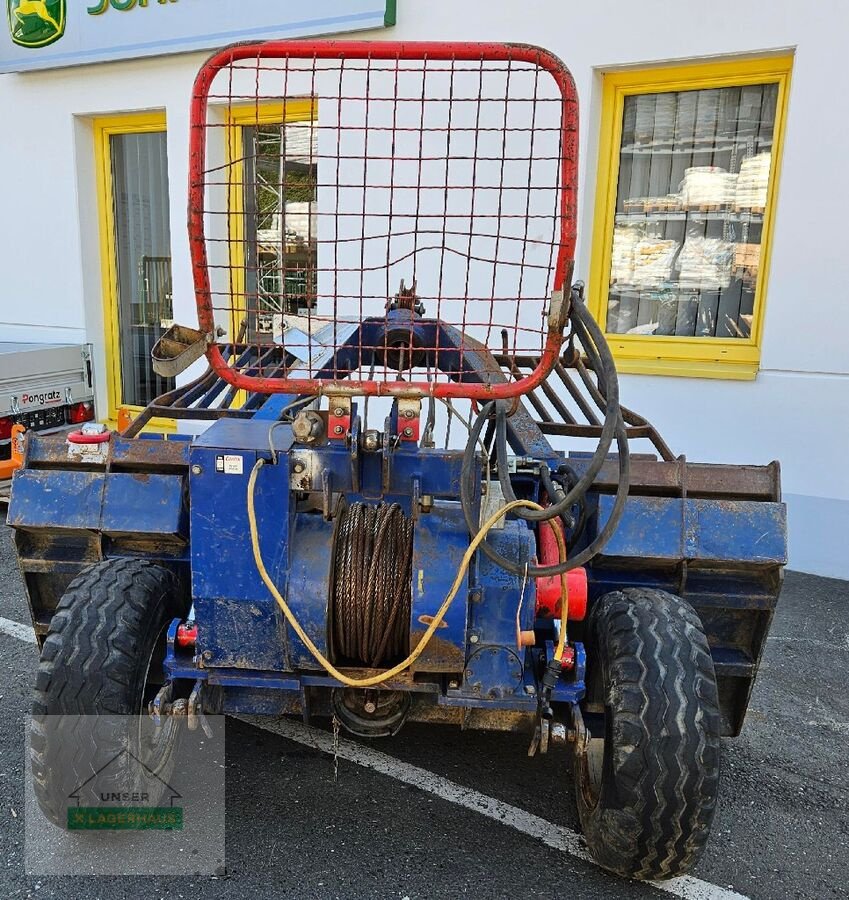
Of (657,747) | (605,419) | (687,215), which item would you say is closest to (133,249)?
(687,215)

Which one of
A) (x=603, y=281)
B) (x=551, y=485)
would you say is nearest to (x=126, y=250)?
(x=603, y=281)

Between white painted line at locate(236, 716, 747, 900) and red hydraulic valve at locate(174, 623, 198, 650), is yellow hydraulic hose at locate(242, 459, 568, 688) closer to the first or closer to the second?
red hydraulic valve at locate(174, 623, 198, 650)

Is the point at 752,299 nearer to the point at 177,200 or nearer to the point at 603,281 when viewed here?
the point at 603,281

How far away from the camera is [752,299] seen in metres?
5.77

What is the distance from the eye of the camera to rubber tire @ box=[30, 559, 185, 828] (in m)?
2.42

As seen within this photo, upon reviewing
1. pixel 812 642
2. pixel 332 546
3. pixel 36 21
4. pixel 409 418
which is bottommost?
pixel 812 642

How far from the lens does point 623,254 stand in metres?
6.19

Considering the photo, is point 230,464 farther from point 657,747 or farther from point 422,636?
point 657,747

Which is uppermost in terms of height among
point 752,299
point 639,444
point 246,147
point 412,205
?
point 246,147

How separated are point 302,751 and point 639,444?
12.5ft

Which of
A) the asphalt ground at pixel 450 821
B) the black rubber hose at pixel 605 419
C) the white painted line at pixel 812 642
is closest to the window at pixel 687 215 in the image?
the white painted line at pixel 812 642

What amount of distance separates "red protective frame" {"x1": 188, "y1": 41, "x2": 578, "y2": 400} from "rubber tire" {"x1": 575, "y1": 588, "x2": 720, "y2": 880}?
33.4 inches

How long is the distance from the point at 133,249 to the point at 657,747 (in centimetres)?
738

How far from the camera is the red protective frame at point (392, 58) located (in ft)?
7.32
